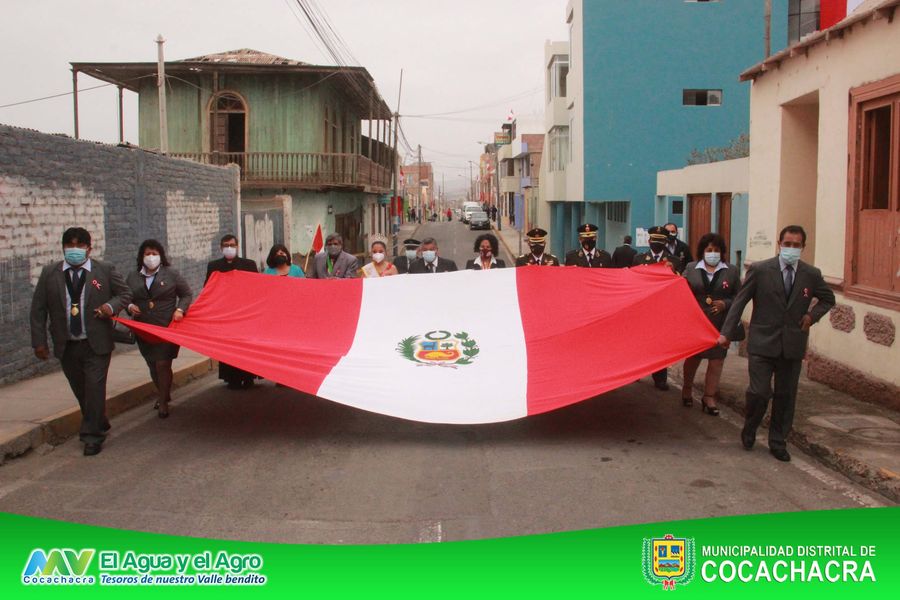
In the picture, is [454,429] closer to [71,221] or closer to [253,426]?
[253,426]

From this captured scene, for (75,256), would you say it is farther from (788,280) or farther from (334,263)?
(788,280)

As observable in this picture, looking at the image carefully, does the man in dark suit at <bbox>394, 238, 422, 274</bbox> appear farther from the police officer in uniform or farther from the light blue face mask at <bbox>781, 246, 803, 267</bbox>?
the light blue face mask at <bbox>781, 246, 803, 267</bbox>

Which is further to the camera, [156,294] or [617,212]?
[617,212]

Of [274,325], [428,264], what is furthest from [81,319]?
[428,264]

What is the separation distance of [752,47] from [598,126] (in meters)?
5.47

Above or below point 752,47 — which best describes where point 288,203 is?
below

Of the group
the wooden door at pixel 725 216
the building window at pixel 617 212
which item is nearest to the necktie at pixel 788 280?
the wooden door at pixel 725 216

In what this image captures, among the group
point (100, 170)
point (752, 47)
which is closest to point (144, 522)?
point (100, 170)

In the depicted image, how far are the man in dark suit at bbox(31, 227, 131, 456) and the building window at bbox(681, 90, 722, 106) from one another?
24.9 meters

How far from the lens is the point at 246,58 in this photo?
3088 centimetres

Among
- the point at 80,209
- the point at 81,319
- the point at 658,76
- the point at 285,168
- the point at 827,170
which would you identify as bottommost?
the point at 81,319

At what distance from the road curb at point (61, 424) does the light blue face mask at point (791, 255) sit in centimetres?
653

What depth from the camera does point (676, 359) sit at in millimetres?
8078

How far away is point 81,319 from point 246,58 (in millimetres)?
25102
